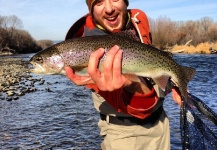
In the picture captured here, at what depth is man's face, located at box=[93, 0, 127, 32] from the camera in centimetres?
334

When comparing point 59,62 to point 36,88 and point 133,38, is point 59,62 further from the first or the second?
point 36,88

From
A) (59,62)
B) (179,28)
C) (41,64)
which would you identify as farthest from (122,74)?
(179,28)

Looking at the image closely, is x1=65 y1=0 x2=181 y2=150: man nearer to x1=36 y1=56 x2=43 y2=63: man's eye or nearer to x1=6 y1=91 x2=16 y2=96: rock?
x1=36 y1=56 x2=43 y2=63: man's eye

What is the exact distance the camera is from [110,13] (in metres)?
3.35

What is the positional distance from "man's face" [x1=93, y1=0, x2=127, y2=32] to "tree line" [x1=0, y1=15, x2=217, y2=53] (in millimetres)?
61580

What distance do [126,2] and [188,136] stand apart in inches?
70.5

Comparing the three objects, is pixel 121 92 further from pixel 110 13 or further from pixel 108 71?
pixel 110 13

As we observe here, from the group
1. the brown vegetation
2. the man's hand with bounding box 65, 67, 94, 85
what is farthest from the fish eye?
the brown vegetation

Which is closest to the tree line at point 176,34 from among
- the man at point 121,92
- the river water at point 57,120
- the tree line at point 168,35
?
the tree line at point 168,35

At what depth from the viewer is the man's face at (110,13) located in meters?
3.34

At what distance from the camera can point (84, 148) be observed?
9836 mm

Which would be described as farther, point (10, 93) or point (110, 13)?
point (10, 93)

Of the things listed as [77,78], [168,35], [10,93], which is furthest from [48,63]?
[168,35]

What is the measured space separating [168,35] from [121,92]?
6679cm
